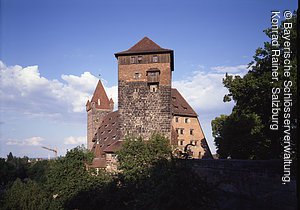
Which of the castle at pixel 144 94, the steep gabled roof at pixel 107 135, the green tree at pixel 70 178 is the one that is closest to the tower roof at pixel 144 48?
the castle at pixel 144 94

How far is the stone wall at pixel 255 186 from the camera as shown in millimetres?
14478

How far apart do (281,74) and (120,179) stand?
12.8 m

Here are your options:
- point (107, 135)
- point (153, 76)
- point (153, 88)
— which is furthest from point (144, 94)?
point (107, 135)

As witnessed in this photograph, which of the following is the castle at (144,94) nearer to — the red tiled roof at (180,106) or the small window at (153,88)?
the small window at (153,88)

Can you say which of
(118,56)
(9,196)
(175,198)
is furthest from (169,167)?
(118,56)

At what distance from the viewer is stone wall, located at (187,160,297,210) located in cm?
1448

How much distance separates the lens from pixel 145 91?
27984 millimetres

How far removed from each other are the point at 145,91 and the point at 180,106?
834 centimetres

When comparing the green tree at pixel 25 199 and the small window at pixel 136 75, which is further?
the small window at pixel 136 75

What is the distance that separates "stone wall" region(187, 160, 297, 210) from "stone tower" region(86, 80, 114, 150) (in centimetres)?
3616

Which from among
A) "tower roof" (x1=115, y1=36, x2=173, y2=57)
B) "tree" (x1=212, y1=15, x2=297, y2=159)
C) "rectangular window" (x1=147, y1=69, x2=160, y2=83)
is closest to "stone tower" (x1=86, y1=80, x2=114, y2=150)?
"tower roof" (x1=115, y1=36, x2=173, y2=57)

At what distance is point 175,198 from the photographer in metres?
10.1

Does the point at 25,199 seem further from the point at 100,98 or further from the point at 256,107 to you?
the point at 100,98

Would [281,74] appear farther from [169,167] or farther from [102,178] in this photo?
[102,178]
